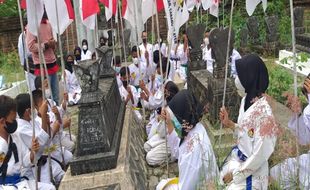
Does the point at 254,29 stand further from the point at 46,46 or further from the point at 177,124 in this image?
the point at 177,124

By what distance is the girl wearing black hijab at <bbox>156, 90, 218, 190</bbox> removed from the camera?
356cm

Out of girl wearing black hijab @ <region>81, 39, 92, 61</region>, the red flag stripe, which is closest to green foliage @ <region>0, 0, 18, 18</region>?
girl wearing black hijab @ <region>81, 39, 92, 61</region>

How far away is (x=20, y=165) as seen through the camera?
374cm

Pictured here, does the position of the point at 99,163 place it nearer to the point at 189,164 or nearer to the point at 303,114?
the point at 189,164

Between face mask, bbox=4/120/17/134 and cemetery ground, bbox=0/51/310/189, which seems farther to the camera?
cemetery ground, bbox=0/51/310/189

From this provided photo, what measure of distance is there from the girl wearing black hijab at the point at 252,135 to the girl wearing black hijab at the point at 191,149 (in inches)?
8.1

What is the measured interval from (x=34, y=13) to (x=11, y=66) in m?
10.1

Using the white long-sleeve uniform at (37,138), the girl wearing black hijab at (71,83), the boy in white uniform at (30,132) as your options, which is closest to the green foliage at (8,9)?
the girl wearing black hijab at (71,83)

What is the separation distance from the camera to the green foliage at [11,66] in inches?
473

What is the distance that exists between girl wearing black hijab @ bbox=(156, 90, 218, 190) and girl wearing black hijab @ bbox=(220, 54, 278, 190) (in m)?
0.20

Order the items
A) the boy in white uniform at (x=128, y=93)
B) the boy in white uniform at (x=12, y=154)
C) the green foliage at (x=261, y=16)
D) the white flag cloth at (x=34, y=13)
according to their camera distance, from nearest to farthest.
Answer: the boy in white uniform at (x=12, y=154), the white flag cloth at (x=34, y=13), the boy in white uniform at (x=128, y=93), the green foliage at (x=261, y=16)

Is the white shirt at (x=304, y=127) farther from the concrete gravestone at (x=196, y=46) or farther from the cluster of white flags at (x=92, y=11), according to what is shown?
the concrete gravestone at (x=196, y=46)

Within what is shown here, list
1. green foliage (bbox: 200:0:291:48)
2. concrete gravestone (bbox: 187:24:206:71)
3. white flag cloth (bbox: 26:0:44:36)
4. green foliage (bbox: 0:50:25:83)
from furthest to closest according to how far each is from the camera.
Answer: green foliage (bbox: 200:0:291:48)
green foliage (bbox: 0:50:25:83)
concrete gravestone (bbox: 187:24:206:71)
white flag cloth (bbox: 26:0:44:36)

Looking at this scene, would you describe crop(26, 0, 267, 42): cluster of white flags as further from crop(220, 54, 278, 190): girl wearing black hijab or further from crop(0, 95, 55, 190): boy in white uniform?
crop(220, 54, 278, 190): girl wearing black hijab
